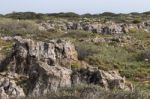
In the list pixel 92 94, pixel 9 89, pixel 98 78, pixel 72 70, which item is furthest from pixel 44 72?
pixel 92 94

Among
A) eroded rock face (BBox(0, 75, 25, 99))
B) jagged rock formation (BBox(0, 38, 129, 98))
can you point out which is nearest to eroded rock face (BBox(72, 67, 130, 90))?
jagged rock formation (BBox(0, 38, 129, 98))

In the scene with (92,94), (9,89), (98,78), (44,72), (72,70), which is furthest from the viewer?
(72,70)

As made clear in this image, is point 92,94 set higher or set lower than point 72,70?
higher

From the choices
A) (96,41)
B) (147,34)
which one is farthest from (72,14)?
(96,41)

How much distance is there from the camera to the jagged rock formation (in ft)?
60.0

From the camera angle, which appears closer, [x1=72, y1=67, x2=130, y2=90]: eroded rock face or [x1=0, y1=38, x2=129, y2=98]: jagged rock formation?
[x1=0, y1=38, x2=129, y2=98]: jagged rock formation

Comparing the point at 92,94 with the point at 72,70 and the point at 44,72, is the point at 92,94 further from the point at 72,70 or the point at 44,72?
the point at 72,70

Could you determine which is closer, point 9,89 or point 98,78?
point 9,89

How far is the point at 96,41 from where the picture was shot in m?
47.1

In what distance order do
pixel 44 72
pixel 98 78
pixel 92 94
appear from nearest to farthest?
pixel 92 94, pixel 98 78, pixel 44 72

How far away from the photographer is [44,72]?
19.4m

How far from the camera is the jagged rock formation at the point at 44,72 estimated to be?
18.3 metres

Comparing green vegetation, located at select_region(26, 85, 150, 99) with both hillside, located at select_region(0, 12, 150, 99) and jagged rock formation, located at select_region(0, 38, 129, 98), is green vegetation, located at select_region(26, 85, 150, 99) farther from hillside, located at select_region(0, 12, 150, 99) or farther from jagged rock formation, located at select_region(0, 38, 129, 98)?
jagged rock formation, located at select_region(0, 38, 129, 98)

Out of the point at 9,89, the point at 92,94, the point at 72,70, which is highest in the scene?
the point at 92,94
